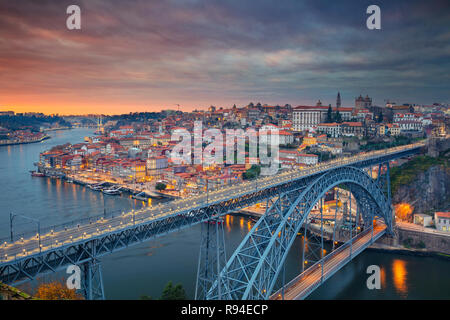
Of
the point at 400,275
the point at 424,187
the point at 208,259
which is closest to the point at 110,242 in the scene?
the point at 208,259

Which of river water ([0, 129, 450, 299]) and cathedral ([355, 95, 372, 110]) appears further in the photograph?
cathedral ([355, 95, 372, 110])

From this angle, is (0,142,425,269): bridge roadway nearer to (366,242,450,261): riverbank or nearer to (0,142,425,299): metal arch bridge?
(0,142,425,299): metal arch bridge

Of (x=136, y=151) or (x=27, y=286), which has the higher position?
(x=136, y=151)

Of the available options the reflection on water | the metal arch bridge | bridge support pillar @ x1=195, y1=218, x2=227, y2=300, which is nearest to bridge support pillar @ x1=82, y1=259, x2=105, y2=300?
the metal arch bridge

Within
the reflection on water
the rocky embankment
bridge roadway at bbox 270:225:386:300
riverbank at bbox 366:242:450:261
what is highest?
the rocky embankment

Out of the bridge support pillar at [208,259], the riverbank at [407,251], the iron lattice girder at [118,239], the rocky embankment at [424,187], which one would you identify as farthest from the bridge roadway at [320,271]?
the rocky embankment at [424,187]
